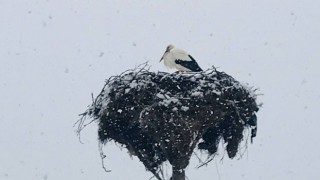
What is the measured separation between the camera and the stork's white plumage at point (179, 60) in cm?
890

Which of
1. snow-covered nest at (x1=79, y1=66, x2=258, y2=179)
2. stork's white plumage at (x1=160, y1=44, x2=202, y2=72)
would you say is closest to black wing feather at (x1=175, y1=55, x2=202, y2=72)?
stork's white plumage at (x1=160, y1=44, x2=202, y2=72)

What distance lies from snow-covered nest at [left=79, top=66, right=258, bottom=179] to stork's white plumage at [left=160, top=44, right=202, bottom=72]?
112 cm

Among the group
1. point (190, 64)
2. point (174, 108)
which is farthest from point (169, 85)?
point (190, 64)

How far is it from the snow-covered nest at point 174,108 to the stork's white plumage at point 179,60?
112 centimetres

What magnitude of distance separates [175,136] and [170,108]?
377mm

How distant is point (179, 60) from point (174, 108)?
5.85 feet

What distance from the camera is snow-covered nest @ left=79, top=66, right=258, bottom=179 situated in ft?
24.2

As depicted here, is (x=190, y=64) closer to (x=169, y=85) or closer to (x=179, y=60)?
(x=179, y=60)

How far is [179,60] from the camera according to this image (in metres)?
8.98

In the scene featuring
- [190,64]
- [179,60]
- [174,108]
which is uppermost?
[179,60]

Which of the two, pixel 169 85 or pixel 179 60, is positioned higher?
pixel 179 60

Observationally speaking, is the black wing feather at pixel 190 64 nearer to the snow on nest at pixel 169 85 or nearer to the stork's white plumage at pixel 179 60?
the stork's white plumage at pixel 179 60

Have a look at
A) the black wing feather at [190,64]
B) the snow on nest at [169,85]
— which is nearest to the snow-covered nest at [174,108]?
the snow on nest at [169,85]

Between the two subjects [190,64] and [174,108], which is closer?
[174,108]
